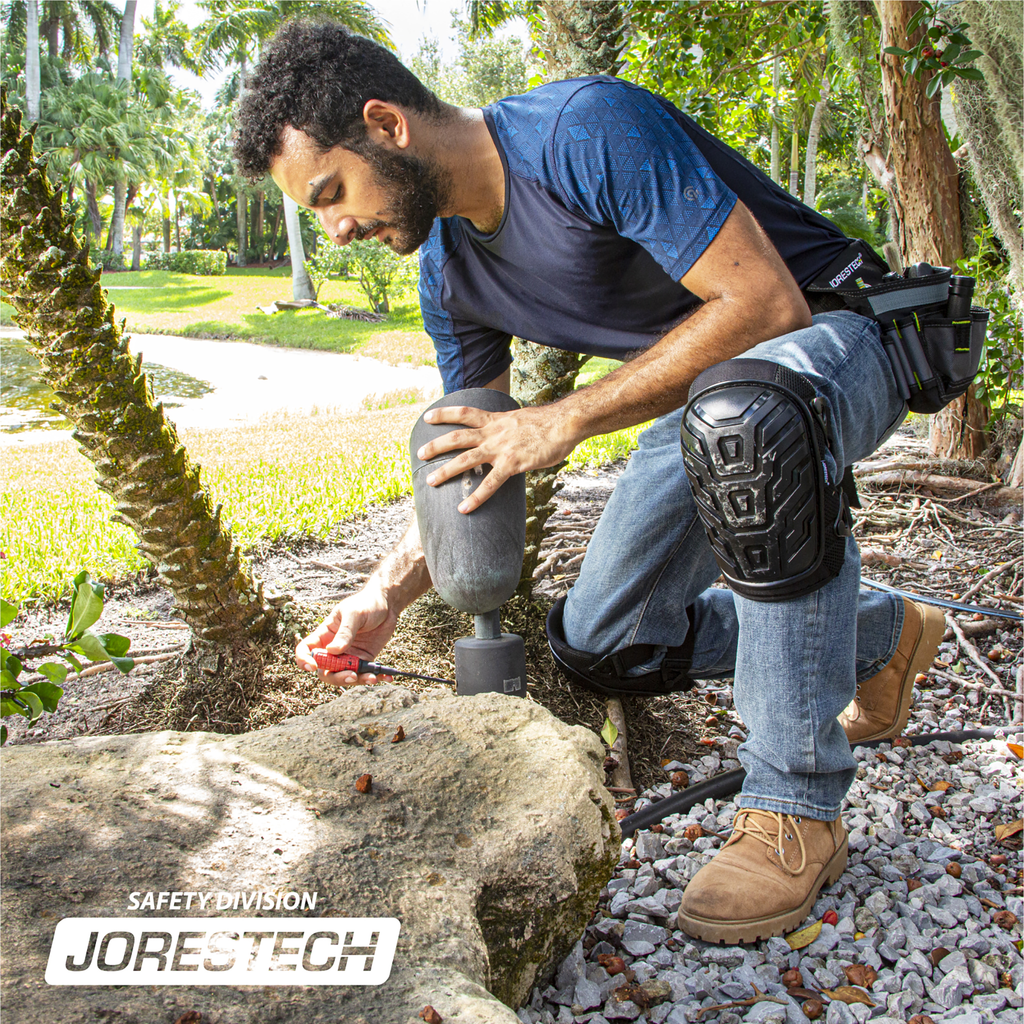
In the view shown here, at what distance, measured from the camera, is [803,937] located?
1.52 metres

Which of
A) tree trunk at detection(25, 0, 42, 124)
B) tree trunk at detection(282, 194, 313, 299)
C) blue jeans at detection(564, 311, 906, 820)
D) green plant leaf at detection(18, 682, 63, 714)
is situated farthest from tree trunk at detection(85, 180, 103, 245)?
blue jeans at detection(564, 311, 906, 820)

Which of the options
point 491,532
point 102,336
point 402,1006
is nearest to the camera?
point 402,1006

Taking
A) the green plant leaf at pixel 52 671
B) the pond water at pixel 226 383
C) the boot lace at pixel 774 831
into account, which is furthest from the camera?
the pond water at pixel 226 383

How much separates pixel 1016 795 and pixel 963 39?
3206 millimetres

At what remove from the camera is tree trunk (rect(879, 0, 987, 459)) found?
4.36m

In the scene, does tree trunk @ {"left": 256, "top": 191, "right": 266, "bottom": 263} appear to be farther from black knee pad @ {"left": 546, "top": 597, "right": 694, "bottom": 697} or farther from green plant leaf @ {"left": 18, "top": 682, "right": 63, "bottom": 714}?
green plant leaf @ {"left": 18, "top": 682, "right": 63, "bottom": 714}

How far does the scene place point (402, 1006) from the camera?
93 cm

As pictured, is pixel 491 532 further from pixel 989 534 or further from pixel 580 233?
pixel 989 534

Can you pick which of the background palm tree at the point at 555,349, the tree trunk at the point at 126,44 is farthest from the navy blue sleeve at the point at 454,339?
the tree trunk at the point at 126,44

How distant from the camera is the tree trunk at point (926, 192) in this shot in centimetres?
436

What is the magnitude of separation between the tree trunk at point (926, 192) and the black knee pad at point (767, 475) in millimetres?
3653

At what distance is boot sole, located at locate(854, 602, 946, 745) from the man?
1 cm

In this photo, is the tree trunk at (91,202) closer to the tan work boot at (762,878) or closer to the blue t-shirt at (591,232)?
the blue t-shirt at (591,232)

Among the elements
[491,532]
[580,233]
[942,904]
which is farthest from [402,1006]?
[580,233]
